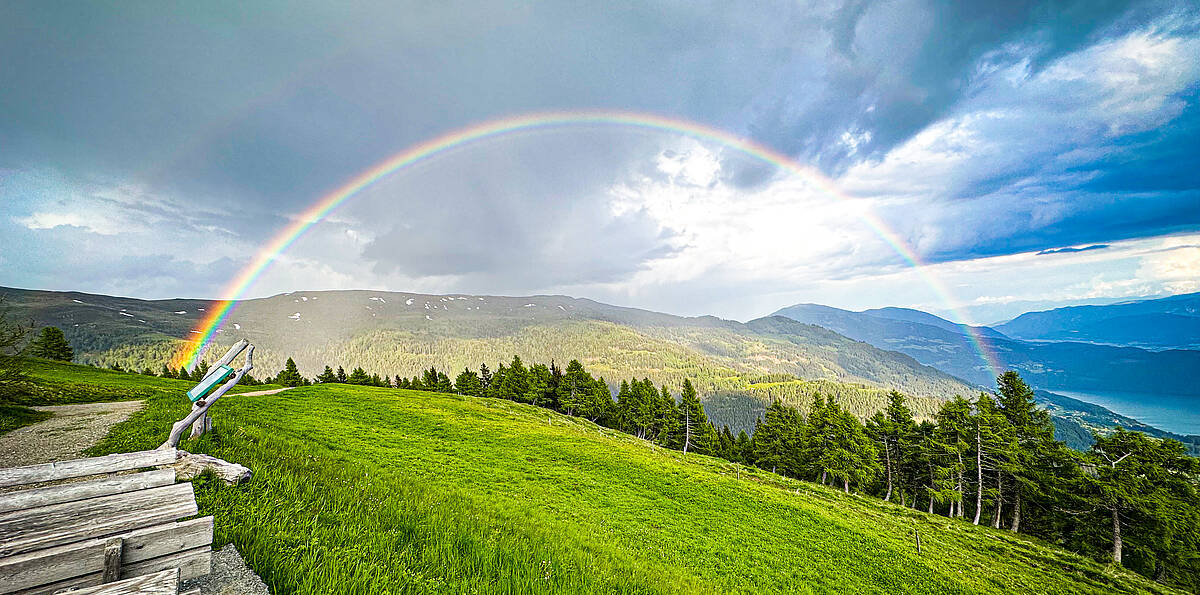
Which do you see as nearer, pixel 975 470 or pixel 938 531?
pixel 938 531

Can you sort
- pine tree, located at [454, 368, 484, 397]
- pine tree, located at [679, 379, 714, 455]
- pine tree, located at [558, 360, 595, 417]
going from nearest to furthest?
pine tree, located at [679, 379, 714, 455]
pine tree, located at [558, 360, 595, 417]
pine tree, located at [454, 368, 484, 397]

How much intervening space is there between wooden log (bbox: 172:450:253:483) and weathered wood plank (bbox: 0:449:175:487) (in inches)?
17.3

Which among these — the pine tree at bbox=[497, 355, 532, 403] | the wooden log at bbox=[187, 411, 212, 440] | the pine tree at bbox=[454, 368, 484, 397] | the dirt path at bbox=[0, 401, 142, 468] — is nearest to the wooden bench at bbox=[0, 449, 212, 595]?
the wooden log at bbox=[187, 411, 212, 440]

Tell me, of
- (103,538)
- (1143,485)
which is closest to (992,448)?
(1143,485)

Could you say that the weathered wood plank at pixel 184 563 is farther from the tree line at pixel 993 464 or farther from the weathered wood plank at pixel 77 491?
the tree line at pixel 993 464

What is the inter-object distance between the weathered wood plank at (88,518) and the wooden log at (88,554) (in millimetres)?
162

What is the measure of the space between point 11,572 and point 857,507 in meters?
42.3

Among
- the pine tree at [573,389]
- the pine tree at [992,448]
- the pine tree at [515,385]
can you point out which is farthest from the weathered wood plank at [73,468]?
the pine tree at [515,385]

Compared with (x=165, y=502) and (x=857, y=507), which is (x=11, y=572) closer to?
(x=165, y=502)

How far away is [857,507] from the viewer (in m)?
33.2

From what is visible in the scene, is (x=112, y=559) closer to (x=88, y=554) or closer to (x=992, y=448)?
(x=88, y=554)

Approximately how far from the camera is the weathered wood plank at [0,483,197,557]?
Result: 9.61 ft

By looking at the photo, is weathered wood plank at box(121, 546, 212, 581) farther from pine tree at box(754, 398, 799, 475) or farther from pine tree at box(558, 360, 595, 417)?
pine tree at box(558, 360, 595, 417)

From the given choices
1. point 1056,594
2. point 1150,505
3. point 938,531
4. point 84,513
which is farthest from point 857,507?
point 84,513
